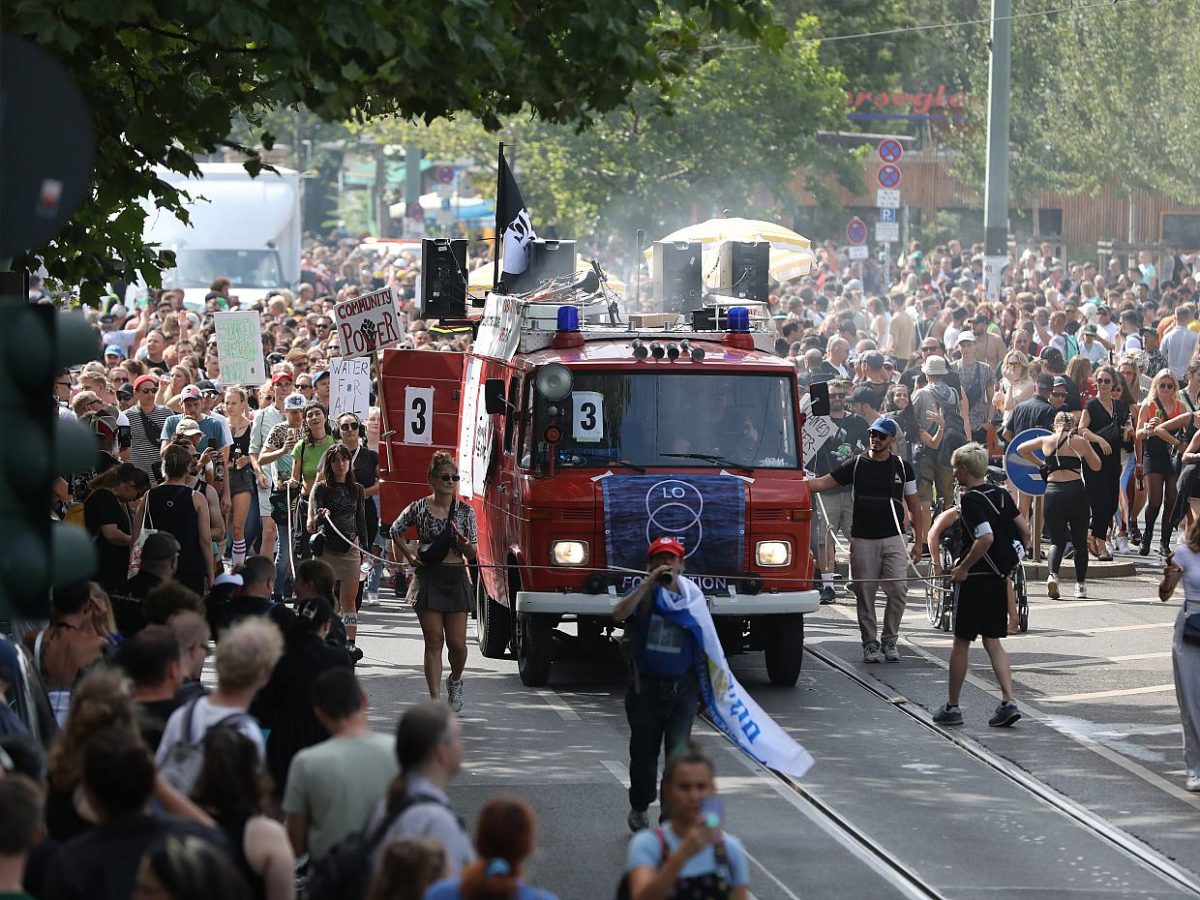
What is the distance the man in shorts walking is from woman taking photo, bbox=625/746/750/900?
22.1 ft

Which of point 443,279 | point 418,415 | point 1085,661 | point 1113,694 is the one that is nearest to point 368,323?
point 443,279

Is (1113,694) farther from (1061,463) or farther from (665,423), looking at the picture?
(1061,463)

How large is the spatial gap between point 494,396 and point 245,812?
27.3ft

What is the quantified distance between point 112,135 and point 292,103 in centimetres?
184

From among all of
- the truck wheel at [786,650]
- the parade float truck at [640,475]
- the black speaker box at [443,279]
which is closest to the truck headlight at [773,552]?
the parade float truck at [640,475]

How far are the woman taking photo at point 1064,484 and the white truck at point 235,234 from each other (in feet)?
82.9

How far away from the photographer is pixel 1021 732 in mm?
13242

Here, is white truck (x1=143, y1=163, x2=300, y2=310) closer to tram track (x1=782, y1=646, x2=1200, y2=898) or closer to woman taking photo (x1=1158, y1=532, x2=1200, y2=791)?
tram track (x1=782, y1=646, x2=1200, y2=898)

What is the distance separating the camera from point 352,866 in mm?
6418

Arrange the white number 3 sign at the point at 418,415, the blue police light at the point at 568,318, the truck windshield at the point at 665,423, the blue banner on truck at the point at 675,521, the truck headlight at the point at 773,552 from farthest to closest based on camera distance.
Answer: the white number 3 sign at the point at 418,415, the blue police light at the point at 568,318, the truck windshield at the point at 665,423, the truck headlight at the point at 773,552, the blue banner on truck at the point at 675,521

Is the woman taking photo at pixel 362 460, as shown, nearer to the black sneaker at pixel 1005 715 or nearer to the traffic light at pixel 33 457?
the black sneaker at pixel 1005 715

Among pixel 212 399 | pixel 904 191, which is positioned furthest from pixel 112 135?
pixel 904 191

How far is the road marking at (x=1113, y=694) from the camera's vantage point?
1433cm

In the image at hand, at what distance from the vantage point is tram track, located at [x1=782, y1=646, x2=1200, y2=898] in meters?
9.88
